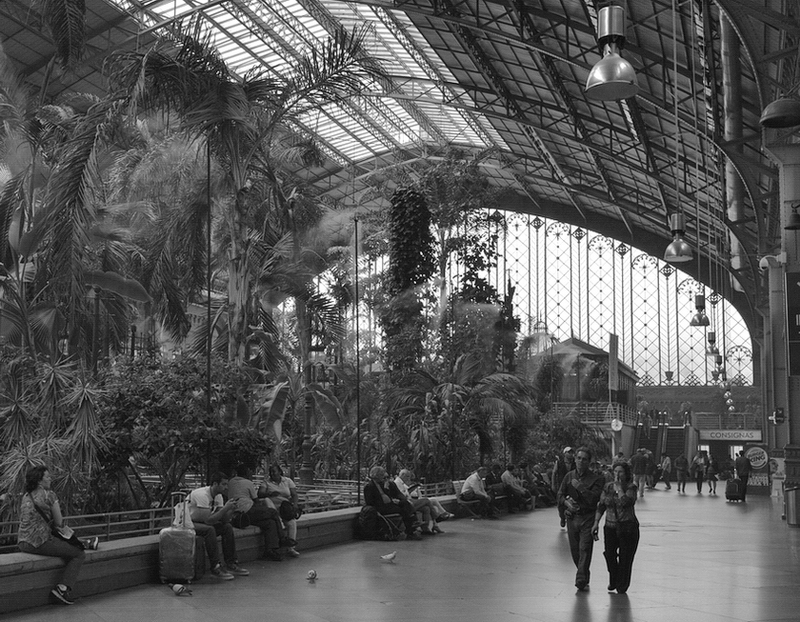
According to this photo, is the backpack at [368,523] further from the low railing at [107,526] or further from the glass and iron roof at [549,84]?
the glass and iron roof at [549,84]

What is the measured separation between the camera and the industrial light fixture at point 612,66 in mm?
6965

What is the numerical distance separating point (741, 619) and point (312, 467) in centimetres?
1374

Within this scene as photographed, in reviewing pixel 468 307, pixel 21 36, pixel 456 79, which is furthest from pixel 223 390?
pixel 456 79

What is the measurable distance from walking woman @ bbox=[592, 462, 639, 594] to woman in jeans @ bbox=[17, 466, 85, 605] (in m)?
4.06

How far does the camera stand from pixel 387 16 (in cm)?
2919

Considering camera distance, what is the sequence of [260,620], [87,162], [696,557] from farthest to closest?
1. [696,557]
2. [87,162]
3. [260,620]

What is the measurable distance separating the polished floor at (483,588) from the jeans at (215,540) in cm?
23

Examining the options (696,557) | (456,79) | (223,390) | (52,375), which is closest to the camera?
(52,375)

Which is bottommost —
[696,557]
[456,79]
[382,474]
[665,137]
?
[696,557]

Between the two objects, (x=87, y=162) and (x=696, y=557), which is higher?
(x=87, y=162)

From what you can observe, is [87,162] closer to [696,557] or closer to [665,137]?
[696,557]

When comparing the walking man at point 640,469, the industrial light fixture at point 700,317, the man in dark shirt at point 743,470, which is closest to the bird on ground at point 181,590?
the industrial light fixture at point 700,317

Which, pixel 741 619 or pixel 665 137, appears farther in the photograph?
pixel 665 137

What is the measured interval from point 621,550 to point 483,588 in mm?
1171
